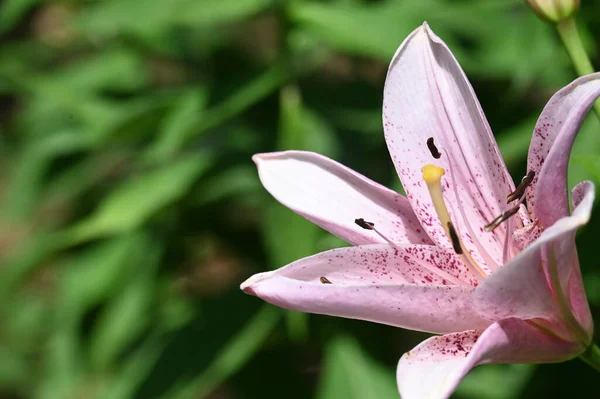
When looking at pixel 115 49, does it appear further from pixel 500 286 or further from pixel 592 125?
pixel 500 286

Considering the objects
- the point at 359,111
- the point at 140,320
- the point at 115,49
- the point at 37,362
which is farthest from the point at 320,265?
the point at 37,362

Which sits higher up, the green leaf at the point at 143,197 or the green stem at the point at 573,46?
the green stem at the point at 573,46

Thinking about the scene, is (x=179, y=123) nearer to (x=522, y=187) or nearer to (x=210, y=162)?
(x=210, y=162)

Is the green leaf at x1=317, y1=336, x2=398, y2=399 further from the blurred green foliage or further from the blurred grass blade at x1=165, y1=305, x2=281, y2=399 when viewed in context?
the blurred grass blade at x1=165, y1=305, x2=281, y2=399

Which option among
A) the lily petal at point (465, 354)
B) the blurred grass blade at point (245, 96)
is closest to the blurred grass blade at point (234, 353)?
the blurred grass blade at point (245, 96)

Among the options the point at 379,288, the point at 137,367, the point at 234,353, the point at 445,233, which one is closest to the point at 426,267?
the point at 445,233

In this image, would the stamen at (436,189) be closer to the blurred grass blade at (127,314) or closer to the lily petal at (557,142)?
the lily petal at (557,142)
